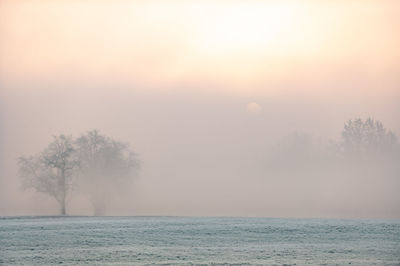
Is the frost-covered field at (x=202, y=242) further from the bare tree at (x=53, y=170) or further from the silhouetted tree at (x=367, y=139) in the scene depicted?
the silhouetted tree at (x=367, y=139)

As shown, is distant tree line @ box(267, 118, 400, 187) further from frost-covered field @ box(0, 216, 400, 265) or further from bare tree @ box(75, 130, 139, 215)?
frost-covered field @ box(0, 216, 400, 265)

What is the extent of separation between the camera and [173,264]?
26891mm

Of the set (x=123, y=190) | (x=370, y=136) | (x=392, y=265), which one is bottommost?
(x=392, y=265)

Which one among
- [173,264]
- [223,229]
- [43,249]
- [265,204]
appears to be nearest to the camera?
[173,264]

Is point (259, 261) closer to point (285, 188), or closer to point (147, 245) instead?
point (147, 245)

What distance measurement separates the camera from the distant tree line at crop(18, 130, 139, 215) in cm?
6469

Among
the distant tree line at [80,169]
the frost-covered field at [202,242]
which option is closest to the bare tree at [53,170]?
the distant tree line at [80,169]

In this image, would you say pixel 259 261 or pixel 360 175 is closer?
pixel 259 261

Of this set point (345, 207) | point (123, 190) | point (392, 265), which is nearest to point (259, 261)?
point (392, 265)

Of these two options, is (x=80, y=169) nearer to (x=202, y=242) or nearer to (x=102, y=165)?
(x=102, y=165)

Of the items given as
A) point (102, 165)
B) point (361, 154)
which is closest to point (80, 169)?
point (102, 165)

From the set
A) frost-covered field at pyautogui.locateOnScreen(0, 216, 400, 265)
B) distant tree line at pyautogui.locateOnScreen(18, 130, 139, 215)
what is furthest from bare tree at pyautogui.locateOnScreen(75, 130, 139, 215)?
frost-covered field at pyautogui.locateOnScreen(0, 216, 400, 265)

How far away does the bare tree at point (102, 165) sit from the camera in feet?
217

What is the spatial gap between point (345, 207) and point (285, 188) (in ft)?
47.6
